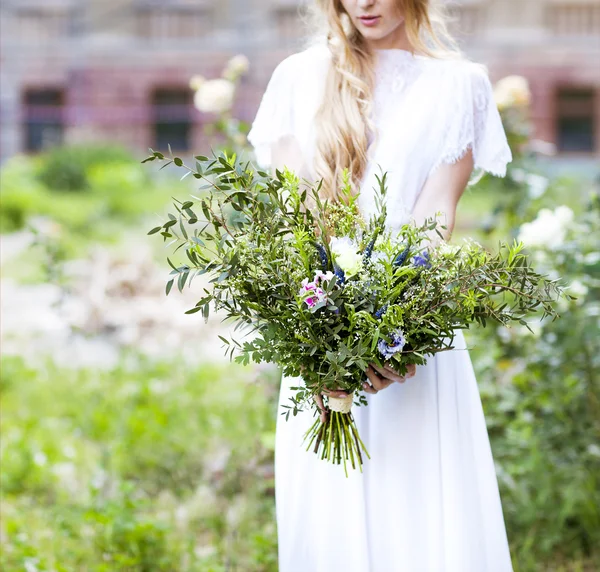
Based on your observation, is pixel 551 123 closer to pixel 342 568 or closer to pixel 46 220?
pixel 46 220

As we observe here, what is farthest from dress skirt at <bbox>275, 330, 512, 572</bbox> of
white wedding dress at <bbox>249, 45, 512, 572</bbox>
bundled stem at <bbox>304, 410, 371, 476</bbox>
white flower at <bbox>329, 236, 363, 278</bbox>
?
white flower at <bbox>329, 236, 363, 278</bbox>

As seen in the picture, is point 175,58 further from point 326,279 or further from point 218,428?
point 326,279

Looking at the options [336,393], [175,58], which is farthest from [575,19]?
[336,393]

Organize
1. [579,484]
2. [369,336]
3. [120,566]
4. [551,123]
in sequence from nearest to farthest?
[369,336], [120,566], [579,484], [551,123]

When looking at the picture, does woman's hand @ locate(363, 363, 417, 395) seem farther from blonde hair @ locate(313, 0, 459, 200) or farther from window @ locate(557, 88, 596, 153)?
window @ locate(557, 88, 596, 153)

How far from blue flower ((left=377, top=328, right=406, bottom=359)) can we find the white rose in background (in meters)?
1.37

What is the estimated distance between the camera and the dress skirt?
2.04 metres

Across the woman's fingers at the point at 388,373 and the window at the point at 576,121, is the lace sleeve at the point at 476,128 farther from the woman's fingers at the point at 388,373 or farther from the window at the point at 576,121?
the window at the point at 576,121

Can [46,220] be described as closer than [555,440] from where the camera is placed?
No

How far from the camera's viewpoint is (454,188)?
2.13m

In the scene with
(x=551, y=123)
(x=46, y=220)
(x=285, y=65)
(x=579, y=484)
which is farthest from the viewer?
(x=551, y=123)

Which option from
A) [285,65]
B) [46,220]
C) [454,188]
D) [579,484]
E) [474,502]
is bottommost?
[474,502]

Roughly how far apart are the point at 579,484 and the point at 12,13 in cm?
1882

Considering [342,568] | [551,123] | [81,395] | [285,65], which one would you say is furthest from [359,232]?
[551,123]
